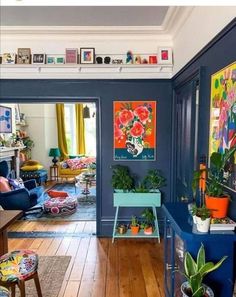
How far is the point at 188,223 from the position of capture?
180 cm

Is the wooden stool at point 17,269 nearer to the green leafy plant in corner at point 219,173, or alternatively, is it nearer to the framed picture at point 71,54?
the green leafy plant in corner at point 219,173

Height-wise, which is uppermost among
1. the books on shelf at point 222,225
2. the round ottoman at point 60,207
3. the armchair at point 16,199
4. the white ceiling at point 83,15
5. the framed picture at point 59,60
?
the white ceiling at point 83,15

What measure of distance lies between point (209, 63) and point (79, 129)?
6.45 meters

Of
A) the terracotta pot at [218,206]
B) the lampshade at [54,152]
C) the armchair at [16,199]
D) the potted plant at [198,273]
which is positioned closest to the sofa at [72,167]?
the lampshade at [54,152]

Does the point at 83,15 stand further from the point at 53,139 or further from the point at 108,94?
the point at 53,139

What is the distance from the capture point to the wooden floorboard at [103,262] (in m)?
2.54

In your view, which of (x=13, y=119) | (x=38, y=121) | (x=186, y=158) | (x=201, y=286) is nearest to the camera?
(x=201, y=286)

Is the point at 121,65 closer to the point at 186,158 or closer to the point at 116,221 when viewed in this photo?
the point at 186,158

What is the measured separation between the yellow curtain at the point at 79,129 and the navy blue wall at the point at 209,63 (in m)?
5.90

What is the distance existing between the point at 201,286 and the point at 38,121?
6.94m

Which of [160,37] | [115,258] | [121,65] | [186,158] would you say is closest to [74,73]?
[121,65]

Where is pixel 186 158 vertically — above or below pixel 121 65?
below

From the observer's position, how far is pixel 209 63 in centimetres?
223

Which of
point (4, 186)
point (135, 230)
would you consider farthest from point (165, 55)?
point (4, 186)
